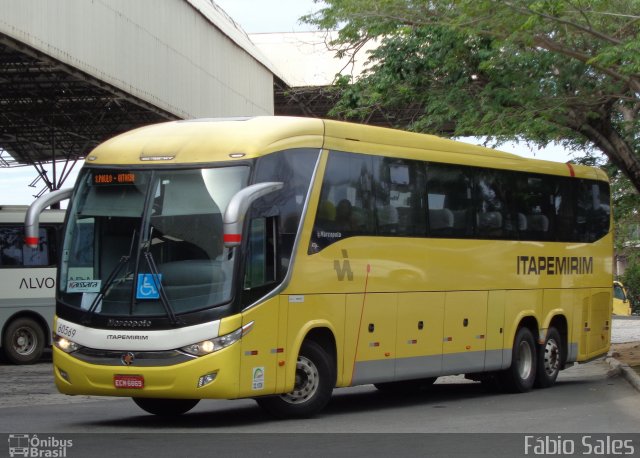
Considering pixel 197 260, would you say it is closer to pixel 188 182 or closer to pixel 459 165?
pixel 188 182

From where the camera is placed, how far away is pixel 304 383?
1316 cm

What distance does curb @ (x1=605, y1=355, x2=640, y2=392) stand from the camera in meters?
18.0

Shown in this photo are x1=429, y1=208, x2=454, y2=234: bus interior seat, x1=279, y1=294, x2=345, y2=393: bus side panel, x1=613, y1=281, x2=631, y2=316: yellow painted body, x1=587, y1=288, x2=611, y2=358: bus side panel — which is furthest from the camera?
x1=613, y1=281, x2=631, y2=316: yellow painted body

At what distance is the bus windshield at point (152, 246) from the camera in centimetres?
1212

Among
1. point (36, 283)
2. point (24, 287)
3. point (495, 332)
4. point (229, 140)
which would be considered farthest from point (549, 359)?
point (24, 287)

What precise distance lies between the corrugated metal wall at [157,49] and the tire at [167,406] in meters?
9.60

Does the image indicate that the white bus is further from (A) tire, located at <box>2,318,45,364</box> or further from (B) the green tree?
(B) the green tree

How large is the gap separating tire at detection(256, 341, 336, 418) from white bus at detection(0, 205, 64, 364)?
39.1ft

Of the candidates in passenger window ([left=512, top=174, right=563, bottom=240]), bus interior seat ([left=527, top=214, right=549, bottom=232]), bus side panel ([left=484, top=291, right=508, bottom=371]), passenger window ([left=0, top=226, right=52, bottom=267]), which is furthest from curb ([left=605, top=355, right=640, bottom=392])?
passenger window ([left=0, top=226, right=52, bottom=267])

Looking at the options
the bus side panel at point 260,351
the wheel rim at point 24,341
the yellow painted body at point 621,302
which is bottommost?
the yellow painted body at point 621,302

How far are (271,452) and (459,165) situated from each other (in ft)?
23.4

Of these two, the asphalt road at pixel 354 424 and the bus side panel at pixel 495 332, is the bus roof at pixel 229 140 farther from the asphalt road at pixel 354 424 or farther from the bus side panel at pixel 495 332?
the bus side panel at pixel 495 332

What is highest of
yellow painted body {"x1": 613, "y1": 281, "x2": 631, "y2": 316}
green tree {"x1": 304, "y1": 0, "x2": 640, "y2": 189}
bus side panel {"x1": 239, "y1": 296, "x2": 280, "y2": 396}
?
green tree {"x1": 304, "y1": 0, "x2": 640, "y2": 189}

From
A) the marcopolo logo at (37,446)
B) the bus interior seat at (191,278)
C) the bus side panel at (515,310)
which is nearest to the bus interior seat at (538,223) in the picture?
the bus side panel at (515,310)
